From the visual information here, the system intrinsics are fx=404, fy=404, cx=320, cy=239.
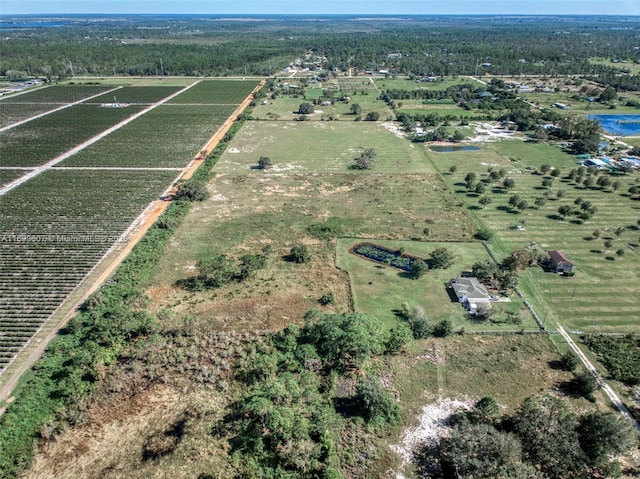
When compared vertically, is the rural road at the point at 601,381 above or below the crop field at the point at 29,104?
below

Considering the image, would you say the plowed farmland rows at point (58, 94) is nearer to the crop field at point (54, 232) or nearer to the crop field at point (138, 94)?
the crop field at point (138, 94)

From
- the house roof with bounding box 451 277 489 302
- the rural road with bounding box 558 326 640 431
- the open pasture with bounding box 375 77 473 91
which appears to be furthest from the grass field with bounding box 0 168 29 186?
the open pasture with bounding box 375 77 473 91

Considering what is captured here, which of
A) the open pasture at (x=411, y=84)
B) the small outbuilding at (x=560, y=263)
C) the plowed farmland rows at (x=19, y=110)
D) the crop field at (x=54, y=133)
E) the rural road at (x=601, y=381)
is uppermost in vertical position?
the open pasture at (x=411, y=84)

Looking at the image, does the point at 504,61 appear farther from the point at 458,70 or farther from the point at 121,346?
the point at 121,346

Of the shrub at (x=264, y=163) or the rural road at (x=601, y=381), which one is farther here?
the shrub at (x=264, y=163)

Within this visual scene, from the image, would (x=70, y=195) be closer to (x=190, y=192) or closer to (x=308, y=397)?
(x=190, y=192)

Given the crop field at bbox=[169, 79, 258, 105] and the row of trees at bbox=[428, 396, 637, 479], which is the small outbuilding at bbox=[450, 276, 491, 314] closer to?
the row of trees at bbox=[428, 396, 637, 479]

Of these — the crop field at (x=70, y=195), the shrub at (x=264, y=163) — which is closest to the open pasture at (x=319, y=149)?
the shrub at (x=264, y=163)
